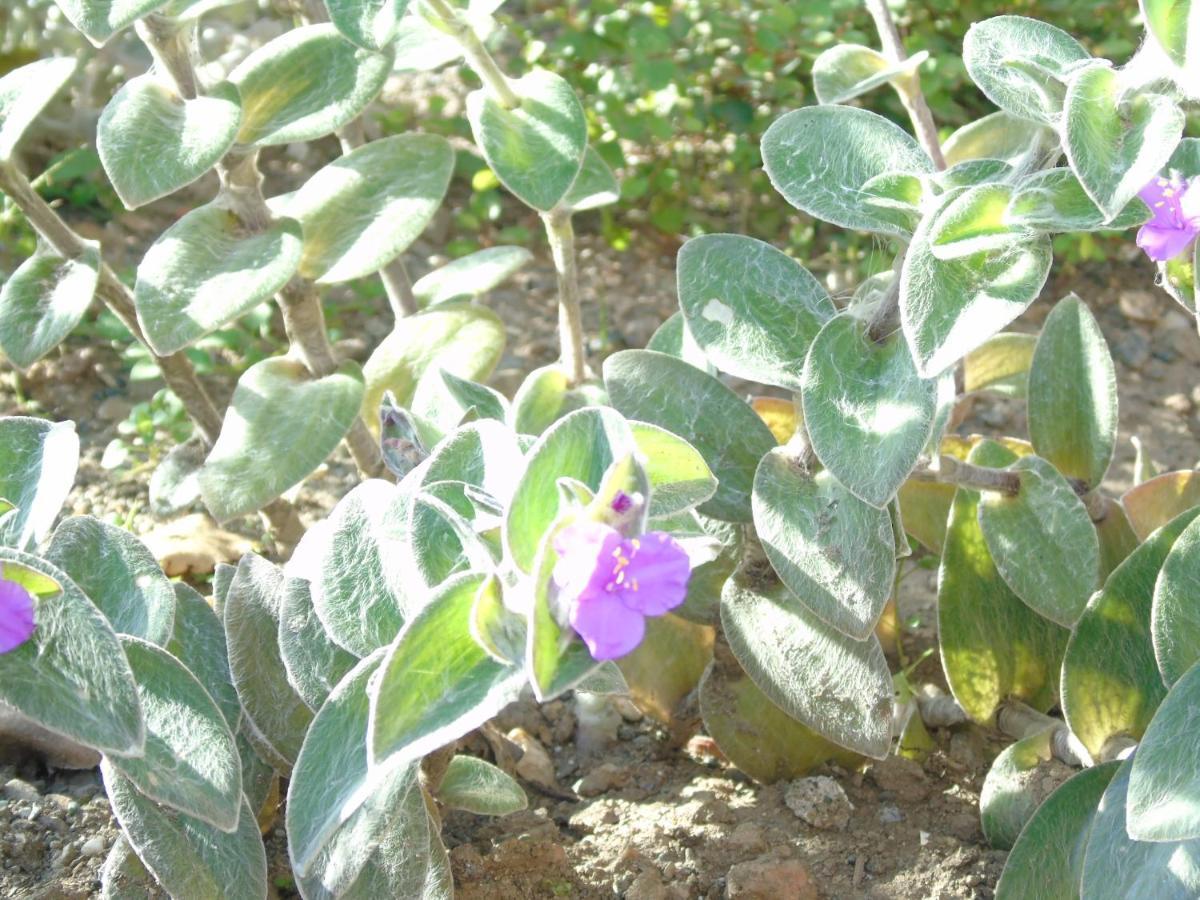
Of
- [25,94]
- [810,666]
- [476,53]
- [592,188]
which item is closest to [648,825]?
[810,666]

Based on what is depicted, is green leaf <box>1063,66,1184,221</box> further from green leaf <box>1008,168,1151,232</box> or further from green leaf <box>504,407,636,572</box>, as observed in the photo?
green leaf <box>504,407,636,572</box>

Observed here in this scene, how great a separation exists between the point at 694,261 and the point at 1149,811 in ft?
2.20

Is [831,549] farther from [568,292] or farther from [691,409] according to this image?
[568,292]

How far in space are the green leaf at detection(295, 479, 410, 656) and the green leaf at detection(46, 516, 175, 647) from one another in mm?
140

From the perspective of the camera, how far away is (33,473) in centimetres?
129

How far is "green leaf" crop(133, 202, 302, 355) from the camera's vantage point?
1.44 meters

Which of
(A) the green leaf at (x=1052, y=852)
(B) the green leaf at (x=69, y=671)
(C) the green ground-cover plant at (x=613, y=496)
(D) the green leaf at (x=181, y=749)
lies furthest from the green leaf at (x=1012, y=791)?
(B) the green leaf at (x=69, y=671)

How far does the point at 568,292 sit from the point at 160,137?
51 centimetres

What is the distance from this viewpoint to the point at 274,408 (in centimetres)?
165

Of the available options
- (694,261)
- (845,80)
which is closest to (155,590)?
(694,261)

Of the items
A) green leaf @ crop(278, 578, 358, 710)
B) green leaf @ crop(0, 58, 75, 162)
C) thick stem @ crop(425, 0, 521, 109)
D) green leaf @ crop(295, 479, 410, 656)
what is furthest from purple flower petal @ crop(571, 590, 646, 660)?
green leaf @ crop(0, 58, 75, 162)

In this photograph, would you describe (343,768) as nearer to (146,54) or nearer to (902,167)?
(902,167)

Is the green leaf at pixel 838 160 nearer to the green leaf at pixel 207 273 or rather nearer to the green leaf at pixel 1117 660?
the green leaf at pixel 1117 660

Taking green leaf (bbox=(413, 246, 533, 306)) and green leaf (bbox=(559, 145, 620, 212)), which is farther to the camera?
green leaf (bbox=(413, 246, 533, 306))
